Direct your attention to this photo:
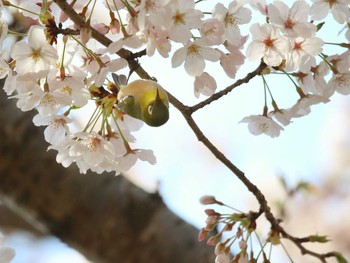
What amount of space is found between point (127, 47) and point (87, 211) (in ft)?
2.57

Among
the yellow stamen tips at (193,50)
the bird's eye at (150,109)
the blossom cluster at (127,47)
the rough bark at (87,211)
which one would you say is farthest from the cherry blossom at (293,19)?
the rough bark at (87,211)

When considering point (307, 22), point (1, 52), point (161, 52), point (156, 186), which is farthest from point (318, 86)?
point (156, 186)

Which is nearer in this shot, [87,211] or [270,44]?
[270,44]

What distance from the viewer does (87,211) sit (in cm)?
155

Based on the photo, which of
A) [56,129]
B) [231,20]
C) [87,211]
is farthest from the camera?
[87,211]

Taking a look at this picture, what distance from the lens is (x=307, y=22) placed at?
887 millimetres

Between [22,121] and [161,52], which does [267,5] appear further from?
[22,121]

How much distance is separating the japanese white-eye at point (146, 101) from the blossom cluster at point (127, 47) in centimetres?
5

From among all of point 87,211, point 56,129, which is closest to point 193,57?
point 56,129

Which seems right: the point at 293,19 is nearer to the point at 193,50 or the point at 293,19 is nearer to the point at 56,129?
the point at 193,50

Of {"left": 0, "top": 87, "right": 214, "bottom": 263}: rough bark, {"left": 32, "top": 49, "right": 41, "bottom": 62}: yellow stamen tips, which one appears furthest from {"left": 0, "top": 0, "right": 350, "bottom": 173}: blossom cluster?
{"left": 0, "top": 87, "right": 214, "bottom": 263}: rough bark

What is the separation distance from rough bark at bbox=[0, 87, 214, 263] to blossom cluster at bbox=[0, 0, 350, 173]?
56 centimetres

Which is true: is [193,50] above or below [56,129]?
above

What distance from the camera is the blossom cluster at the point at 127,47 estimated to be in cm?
84
